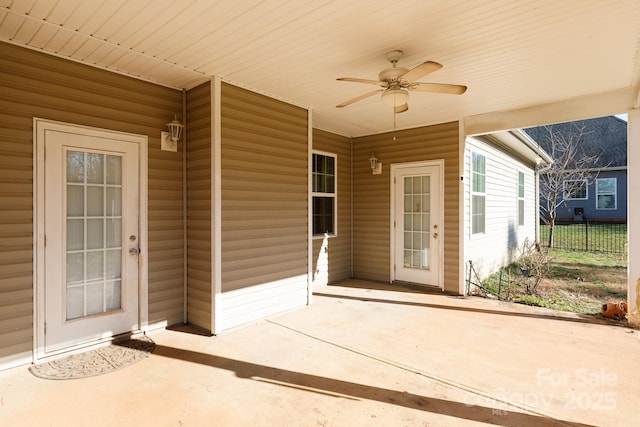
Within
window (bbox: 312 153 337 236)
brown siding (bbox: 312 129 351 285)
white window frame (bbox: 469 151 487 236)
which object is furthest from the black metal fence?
window (bbox: 312 153 337 236)

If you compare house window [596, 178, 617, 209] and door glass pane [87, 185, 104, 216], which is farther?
house window [596, 178, 617, 209]

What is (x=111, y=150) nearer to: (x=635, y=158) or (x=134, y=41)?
(x=134, y=41)

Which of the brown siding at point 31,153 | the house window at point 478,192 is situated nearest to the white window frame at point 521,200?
the house window at point 478,192

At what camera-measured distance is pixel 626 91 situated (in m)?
4.13

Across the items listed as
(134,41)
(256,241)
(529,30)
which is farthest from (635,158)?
(134,41)

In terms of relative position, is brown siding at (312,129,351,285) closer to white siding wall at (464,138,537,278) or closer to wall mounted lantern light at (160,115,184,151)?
white siding wall at (464,138,537,278)

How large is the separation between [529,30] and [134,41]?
11.0 ft

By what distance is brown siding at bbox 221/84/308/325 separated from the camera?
391cm

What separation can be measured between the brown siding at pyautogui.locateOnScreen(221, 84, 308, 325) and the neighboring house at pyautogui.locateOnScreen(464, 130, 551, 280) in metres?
2.78

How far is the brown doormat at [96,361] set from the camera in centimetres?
A: 287

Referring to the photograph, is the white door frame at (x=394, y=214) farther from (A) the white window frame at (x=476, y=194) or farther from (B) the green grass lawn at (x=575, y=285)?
(B) the green grass lawn at (x=575, y=285)

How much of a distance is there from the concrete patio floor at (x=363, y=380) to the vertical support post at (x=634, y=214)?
436mm

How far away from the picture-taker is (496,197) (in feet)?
24.6

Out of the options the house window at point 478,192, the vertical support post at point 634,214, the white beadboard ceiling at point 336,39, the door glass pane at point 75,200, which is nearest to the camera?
the white beadboard ceiling at point 336,39
